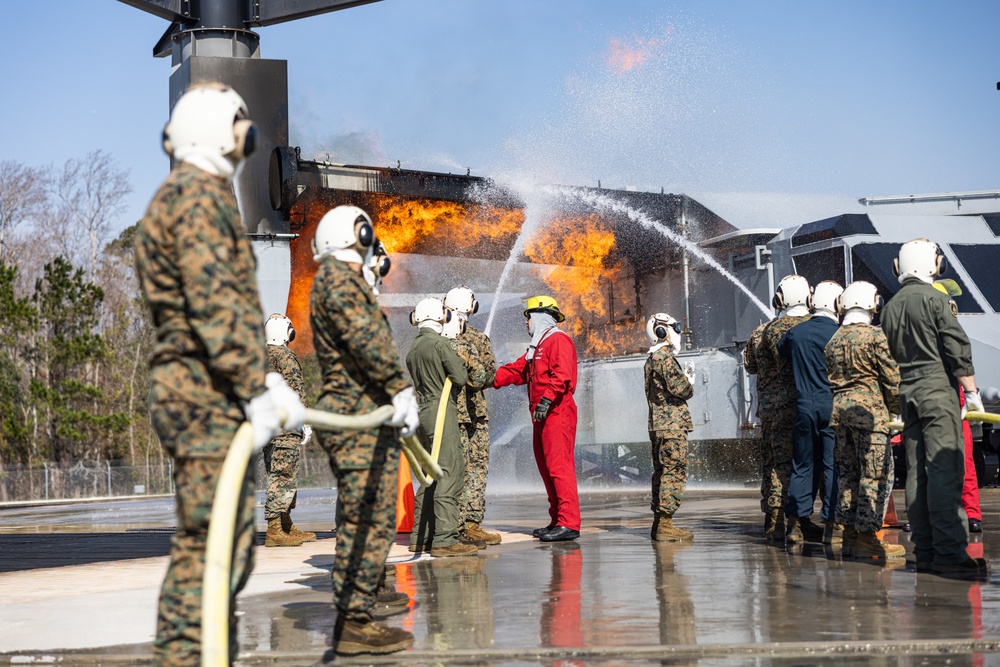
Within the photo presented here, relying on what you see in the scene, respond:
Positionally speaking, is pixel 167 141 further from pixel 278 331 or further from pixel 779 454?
pixel 278 331

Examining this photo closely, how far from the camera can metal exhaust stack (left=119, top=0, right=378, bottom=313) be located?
14570 millimetres

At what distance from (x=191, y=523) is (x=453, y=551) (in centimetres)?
533

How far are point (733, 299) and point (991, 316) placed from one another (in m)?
3.73

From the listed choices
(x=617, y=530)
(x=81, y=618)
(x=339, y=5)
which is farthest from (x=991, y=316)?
(x=81, y=618)

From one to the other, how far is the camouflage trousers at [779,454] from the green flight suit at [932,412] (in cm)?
178

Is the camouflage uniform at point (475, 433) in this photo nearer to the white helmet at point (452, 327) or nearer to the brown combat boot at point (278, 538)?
the white helmet at point (452, 327)

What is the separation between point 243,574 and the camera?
12.6 ft

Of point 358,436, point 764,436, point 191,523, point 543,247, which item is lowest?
point 191,523

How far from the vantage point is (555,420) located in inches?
391

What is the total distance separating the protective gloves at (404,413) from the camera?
5.11 metres

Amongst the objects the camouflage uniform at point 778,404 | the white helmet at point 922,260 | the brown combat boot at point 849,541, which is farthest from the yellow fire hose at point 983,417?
the camouflage uniform at point 778,404

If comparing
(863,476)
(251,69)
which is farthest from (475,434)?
(251,69)

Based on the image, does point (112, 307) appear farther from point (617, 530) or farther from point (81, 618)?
point (81, 618)

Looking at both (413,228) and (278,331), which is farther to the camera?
(413,228)
